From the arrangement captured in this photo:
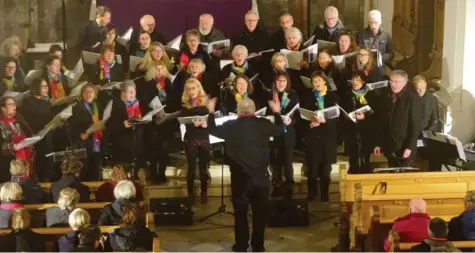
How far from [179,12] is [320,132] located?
350 cm

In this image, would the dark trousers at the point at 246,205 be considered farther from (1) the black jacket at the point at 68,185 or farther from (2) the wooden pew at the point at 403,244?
(2) the wooden pew at the point at 403,244

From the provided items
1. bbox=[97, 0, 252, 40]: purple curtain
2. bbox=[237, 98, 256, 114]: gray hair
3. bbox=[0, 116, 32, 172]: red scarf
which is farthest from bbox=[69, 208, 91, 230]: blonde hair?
bbox=[97, 0, 252, 40]: purple curtain

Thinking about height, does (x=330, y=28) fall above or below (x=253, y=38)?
above

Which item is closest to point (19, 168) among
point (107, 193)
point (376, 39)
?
point (107, 193)

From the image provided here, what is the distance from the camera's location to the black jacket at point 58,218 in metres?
7.44

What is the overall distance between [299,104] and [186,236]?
6.25ft

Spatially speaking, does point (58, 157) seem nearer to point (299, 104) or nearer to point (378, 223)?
point (299, 104)

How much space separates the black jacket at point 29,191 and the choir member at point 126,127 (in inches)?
74.8

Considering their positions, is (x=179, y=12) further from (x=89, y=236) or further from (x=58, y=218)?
(x=89, y=236)

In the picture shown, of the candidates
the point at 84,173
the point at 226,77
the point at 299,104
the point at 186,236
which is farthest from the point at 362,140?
the point at 84,173

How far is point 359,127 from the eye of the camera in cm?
1002

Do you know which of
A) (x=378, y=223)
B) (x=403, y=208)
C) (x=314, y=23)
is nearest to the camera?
(x=378, y=223)

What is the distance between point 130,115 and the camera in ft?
32.6

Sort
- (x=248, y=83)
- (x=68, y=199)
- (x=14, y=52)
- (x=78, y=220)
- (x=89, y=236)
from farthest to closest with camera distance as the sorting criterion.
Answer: (x=14, y=52)
(x=248, y=83)
(x=68, y=199)
(x=78, y=220)
(x=89, y=236)
